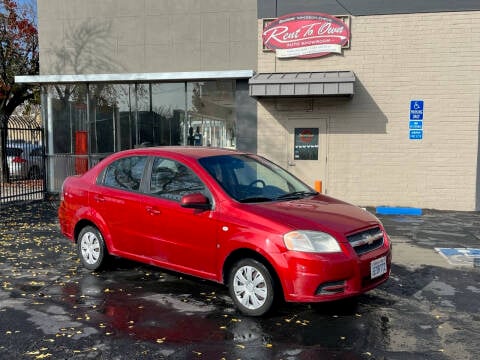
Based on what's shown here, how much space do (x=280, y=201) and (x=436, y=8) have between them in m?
8.90

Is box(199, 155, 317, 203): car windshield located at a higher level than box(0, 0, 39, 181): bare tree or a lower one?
lower

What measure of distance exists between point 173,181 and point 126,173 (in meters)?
0.87

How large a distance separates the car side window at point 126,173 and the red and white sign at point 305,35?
7.25m

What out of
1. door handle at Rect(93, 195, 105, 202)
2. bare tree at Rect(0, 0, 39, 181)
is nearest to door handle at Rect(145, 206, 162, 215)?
door handle at Rect(93, 195, 105, 202)

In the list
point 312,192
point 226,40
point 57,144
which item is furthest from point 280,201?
point 57,144

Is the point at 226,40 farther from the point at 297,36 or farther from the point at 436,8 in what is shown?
the point at 436,8

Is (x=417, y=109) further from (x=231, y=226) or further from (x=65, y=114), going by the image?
(x=65, y=114)

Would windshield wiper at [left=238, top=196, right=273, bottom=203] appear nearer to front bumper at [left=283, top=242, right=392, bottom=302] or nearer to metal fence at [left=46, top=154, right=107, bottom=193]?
front bumper at [left=283, top=242, right=392, bottom=302]

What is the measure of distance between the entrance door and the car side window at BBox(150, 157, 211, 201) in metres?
7.20

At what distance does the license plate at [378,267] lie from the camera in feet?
15.2

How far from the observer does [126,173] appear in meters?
6.01

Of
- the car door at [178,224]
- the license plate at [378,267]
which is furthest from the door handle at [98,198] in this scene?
the license plate at [378,267]

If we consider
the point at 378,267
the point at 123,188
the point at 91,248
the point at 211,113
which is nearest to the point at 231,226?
the point at 378,267

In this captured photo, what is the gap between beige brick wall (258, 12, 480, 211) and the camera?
1149 centimetres
